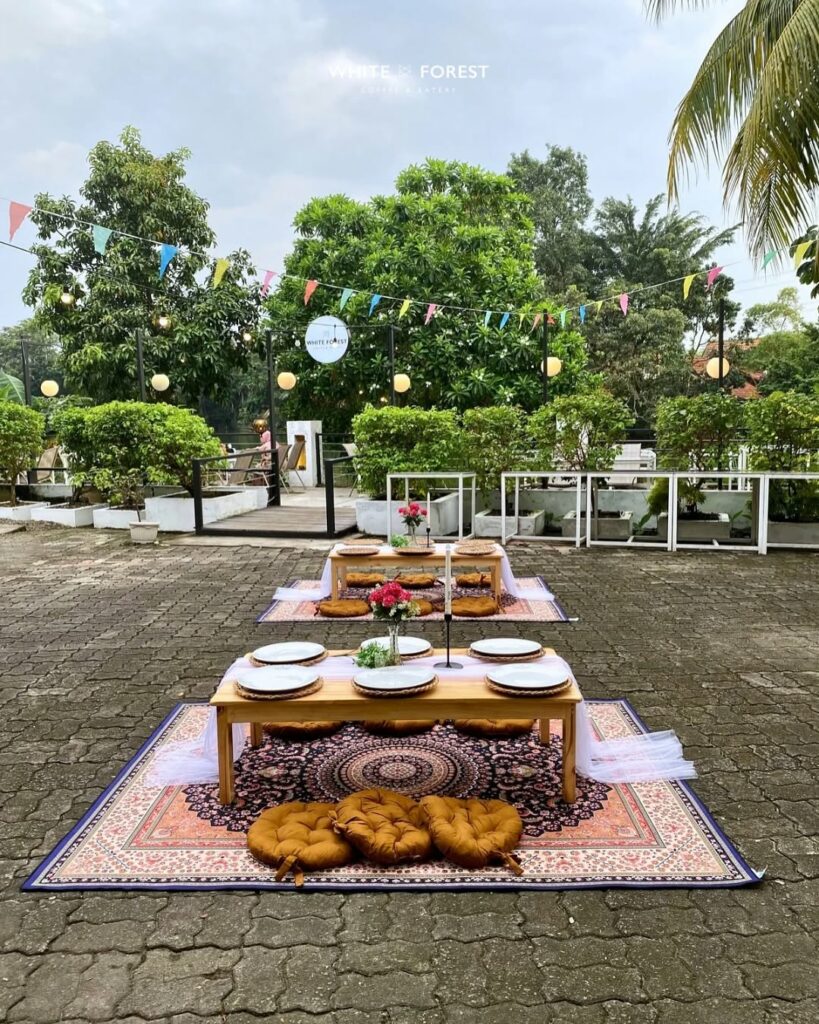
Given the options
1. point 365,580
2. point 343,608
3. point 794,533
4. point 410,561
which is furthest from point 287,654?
point 794,533

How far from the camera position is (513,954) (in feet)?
7.20

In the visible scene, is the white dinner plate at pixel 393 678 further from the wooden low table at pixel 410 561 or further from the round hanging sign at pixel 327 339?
the round hanging sign at pixel 327 339

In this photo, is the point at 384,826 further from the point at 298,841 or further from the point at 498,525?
the point at 498,525

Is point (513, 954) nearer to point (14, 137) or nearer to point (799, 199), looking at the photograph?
point (799, 199)

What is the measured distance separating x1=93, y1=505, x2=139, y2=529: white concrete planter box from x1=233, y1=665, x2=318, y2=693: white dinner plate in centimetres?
883

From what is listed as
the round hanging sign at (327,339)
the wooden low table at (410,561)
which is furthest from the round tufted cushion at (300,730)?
the round hanging sign at (327,339)

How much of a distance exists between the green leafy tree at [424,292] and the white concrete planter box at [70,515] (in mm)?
6492

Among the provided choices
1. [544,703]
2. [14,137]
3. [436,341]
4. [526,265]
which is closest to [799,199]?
[544,703]

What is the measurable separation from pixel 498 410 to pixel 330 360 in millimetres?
6573

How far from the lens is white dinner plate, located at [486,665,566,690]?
3.09 meters

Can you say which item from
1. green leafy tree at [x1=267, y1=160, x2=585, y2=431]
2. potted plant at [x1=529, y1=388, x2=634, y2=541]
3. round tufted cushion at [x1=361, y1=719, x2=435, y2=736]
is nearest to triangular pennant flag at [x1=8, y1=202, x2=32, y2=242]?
potted plant at [x1=529, y1=388, x2=634, y2=541]

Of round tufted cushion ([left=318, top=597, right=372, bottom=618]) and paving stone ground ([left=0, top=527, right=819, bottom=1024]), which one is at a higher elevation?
round tufted cushion ([left=318, top=597, right=372, bottom=618])

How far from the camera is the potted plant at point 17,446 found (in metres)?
12.9

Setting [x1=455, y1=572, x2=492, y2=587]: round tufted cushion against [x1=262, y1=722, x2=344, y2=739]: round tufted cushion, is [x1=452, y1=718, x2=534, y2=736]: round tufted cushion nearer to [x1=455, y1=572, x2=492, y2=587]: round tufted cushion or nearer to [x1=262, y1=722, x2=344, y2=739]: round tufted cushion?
[x1=262, y1=722, x2=344, y2=739]: round tufted cushion
